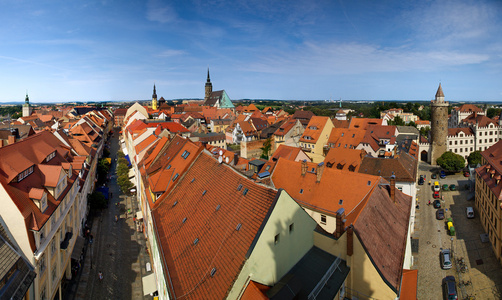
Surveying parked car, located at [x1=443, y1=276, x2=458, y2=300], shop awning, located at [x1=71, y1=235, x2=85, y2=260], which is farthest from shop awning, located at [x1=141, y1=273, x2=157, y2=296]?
parked car, located at [x1=443, y1=276, x2=458, y2=300]

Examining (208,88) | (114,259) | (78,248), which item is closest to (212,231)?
(114,259)

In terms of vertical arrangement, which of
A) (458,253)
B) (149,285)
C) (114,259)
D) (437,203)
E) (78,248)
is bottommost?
(458,253)

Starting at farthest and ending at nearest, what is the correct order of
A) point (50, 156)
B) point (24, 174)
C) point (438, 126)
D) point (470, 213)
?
point (438, 126)
point (470, 213)
point (50, 156)
point (24, 174)

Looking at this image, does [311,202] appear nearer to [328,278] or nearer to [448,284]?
[448,284]

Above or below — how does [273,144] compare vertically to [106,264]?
above

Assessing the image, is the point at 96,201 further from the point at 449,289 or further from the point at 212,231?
→ the point at 449,289

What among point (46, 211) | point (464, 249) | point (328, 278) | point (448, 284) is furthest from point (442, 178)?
point (46, 211)

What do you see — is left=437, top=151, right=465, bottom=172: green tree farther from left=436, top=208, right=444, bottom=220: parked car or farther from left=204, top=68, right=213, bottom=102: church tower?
left=204, top=68, right=213, bottom=102: church tower
